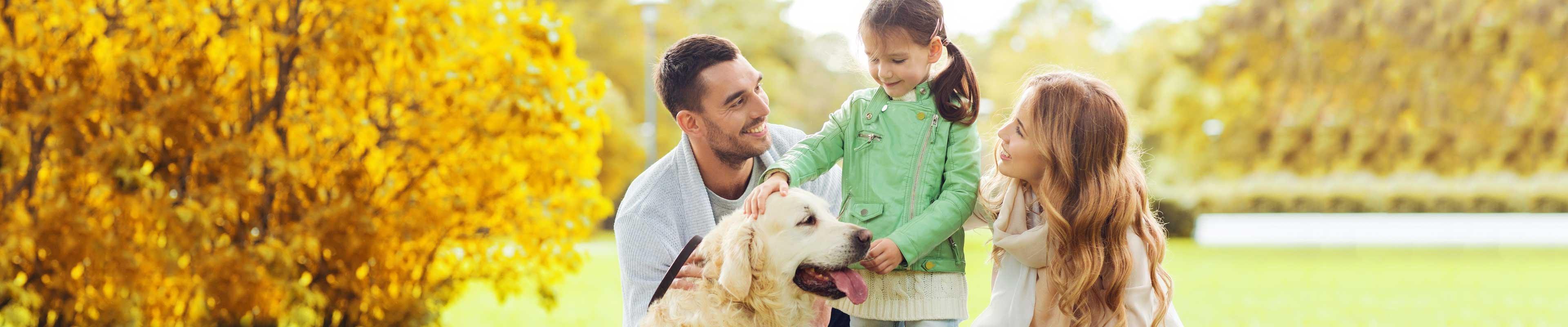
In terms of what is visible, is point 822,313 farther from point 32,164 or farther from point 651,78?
point 651,78

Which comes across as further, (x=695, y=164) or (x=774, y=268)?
(x=695, y=164)

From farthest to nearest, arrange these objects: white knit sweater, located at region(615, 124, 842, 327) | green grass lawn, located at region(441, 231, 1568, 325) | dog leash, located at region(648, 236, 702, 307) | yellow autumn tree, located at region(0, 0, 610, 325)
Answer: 1. green grass lawn, located at region(441, 231, 1568, 325)
2. yellow autumn tree, located at region(0, 0, 610, 325)
3. white knit sweater, located at region(615, 124, 842, 327)
4. dog leash, located at region(648, 236, 702, 307)

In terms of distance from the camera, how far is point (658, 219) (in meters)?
4.06

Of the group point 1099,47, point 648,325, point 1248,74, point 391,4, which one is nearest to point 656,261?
point 648,325

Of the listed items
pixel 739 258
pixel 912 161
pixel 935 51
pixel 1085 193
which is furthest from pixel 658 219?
pixel 1085 193

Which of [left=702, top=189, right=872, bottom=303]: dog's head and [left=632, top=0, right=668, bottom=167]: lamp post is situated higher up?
[left=702, top=189, right=872, bottom=303]: dog's head

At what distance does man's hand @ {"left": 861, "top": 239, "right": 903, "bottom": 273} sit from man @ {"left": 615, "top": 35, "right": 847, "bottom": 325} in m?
0.96

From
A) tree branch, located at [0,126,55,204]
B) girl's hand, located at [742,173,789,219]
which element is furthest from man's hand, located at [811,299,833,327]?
tree branch, located at [0,126,55,204]

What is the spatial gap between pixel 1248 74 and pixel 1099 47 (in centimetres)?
1370

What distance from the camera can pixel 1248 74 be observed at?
29.1m

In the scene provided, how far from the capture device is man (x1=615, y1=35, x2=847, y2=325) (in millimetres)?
4004

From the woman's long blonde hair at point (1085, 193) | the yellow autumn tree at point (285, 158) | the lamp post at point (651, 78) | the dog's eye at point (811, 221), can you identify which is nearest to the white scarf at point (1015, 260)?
the woman's long blonde hair at point (1085, 193)

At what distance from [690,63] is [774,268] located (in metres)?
1.11

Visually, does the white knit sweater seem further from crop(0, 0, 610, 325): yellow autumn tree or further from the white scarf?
crop(0, 0, 610, 325): yellow autumn tree
